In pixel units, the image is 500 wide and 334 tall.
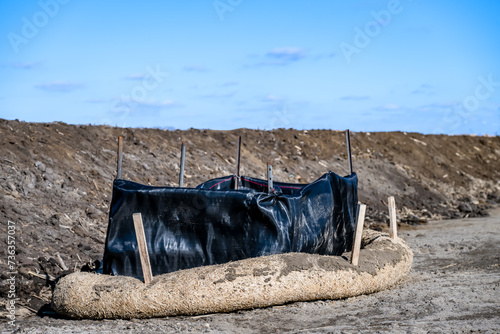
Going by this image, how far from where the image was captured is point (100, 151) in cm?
1423

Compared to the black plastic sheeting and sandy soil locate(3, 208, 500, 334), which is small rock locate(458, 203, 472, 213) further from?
the black plastic sheeting

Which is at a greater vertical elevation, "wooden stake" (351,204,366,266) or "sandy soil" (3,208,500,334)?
"wooden stake" (351,204,366,266)

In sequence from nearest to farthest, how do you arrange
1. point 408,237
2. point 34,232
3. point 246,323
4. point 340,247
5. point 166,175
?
point 246,323 < point 340,247 < point 34,232 < point 408,237 < point 166,175

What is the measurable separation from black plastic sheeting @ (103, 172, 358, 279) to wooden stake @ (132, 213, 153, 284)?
56 centimetres

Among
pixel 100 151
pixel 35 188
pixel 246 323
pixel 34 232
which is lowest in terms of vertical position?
pixel 246 323

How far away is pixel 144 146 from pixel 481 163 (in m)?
18.6

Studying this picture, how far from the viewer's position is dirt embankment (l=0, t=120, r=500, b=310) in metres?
9.84

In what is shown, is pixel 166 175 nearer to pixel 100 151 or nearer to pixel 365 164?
pixel 100 151

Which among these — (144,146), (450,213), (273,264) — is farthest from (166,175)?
(450,213)

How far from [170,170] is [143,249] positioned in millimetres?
8646

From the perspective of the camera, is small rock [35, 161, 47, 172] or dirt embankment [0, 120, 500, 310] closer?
dirt embankment [0, 120, 500, 310]

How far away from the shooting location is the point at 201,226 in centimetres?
716

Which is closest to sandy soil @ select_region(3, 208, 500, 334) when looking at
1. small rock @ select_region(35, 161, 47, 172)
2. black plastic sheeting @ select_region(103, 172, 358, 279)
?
black plastic sheeting @ select_region(103, 172, 358, 279)

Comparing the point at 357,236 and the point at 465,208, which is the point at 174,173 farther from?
the point at 465,208
